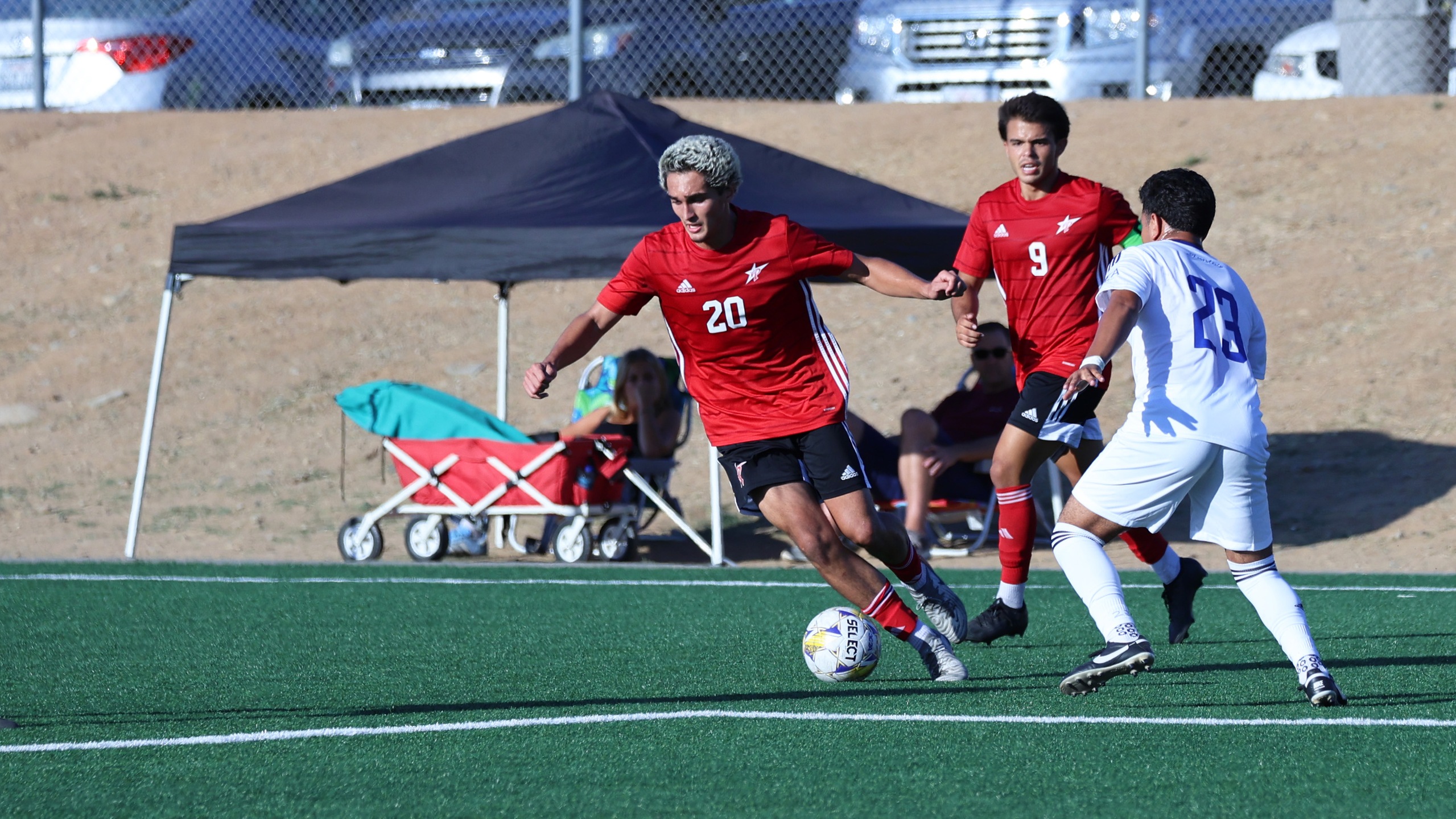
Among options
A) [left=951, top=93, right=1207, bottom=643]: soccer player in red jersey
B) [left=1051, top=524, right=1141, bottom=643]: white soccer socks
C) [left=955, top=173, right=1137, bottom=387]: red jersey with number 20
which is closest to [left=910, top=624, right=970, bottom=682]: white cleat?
[left=1051, top=524, right=1141, bottom=643]: white soccer socks

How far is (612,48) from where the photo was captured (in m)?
17.7

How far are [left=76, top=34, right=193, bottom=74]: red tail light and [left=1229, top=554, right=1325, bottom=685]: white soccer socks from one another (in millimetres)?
15811

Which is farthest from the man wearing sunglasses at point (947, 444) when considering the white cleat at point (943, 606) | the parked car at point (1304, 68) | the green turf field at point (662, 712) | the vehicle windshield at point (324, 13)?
the vehicle windshield at point (324, 13)

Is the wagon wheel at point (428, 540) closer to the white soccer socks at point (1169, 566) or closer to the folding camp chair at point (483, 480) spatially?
the folding camp chair at point (483, 480)

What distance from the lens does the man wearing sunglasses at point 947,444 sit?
10602 millimetres

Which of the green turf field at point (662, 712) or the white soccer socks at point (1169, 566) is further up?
the white soccer socks at point (1169, 566)

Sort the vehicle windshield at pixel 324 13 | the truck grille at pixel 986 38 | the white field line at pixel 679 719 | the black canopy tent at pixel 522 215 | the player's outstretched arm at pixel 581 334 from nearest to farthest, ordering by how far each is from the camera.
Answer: the white field line at pixel 679 719
the player's outstretched arm at pixel 581 334
the black canopy tent at pixel 522 215
the truck grille at pixel 986 38
the vehicle windshield at pixel 324 13

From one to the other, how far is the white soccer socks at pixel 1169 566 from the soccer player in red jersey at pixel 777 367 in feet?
3.77

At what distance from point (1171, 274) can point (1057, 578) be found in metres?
4.64

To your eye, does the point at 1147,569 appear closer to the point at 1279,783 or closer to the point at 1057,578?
the point at 1057,578

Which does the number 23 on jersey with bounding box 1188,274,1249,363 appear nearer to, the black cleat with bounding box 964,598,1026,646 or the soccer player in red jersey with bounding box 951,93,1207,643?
the soccer player in red jersey with bounding box 951,93,1207,643

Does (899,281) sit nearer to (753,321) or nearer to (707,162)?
(753,321)

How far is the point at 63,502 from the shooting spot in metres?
13.9

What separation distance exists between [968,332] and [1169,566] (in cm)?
129
